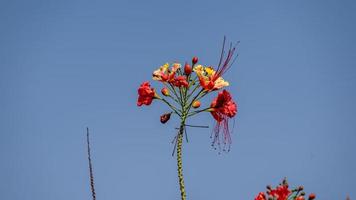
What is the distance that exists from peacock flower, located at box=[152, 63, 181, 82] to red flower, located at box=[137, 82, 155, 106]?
0.54 feet

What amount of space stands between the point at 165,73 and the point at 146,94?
1.32 feet

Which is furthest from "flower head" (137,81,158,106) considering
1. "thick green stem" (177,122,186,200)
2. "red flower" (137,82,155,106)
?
"thick green stem" (177,122,186,200)

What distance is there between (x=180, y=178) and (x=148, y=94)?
6.71ft

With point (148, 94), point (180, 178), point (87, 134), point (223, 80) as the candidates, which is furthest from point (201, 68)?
point (87, 134)

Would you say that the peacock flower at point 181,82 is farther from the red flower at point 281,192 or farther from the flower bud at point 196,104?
the red flower at point 281,192

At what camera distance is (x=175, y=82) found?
539cm

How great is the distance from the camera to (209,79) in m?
5.53

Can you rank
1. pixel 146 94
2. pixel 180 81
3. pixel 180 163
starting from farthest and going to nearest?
pixel 146 94, pixel 180 81, pixel 180 163

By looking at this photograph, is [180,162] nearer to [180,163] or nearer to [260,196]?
[180,163]

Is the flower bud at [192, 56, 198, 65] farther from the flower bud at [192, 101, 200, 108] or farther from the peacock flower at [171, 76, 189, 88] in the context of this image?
the flower bud at [192, 101, 200, 108]

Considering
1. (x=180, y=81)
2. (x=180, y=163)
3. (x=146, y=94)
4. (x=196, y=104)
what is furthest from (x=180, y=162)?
(x=146, y=94)

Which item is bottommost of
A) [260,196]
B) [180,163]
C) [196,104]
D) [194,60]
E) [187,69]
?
[260,196]

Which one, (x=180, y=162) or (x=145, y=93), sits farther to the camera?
(x=145, y=93)

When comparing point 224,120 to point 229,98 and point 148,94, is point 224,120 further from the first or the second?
point 148,94
